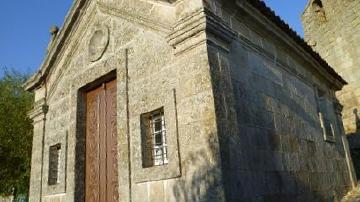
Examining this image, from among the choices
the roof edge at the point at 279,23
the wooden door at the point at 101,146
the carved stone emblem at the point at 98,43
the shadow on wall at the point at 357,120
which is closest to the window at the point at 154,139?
the wooden door at the point at 101,146

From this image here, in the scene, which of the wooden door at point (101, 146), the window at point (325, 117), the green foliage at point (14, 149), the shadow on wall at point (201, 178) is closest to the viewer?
the shadow on wall at point (201, 178)

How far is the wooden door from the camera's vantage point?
5.25 m

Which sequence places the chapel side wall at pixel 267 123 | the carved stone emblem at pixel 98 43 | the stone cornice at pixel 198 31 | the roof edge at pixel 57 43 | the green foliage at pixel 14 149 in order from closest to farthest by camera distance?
the chapel side wall at pixel 267 123 → the stone cornice at pixel 198 31 → the carved stone emblem at pixel 98 43 → the roof edge at pixel 57 43 → the green foliage at pixel 14 149

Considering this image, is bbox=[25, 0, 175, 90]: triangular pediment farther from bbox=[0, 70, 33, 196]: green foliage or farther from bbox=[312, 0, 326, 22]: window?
bbox=[312, 0, 326, 22]: window

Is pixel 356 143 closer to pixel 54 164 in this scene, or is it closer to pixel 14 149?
pixel 54 164

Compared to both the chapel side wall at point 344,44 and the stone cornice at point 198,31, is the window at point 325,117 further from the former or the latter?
the chapel side wall at point 344,44

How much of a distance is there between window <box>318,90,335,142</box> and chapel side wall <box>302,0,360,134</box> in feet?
14.2

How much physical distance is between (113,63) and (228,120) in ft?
8.28

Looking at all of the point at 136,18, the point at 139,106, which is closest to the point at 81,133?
the point at 139,106

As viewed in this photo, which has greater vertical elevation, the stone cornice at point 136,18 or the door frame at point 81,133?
the stone cornice at point 136,18

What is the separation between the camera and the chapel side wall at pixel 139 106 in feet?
12.3

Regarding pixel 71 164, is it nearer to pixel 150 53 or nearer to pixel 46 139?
pixel 46 139

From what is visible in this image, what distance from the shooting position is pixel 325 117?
7.90m

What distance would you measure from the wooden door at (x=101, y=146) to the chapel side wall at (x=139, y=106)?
0.18 meters
